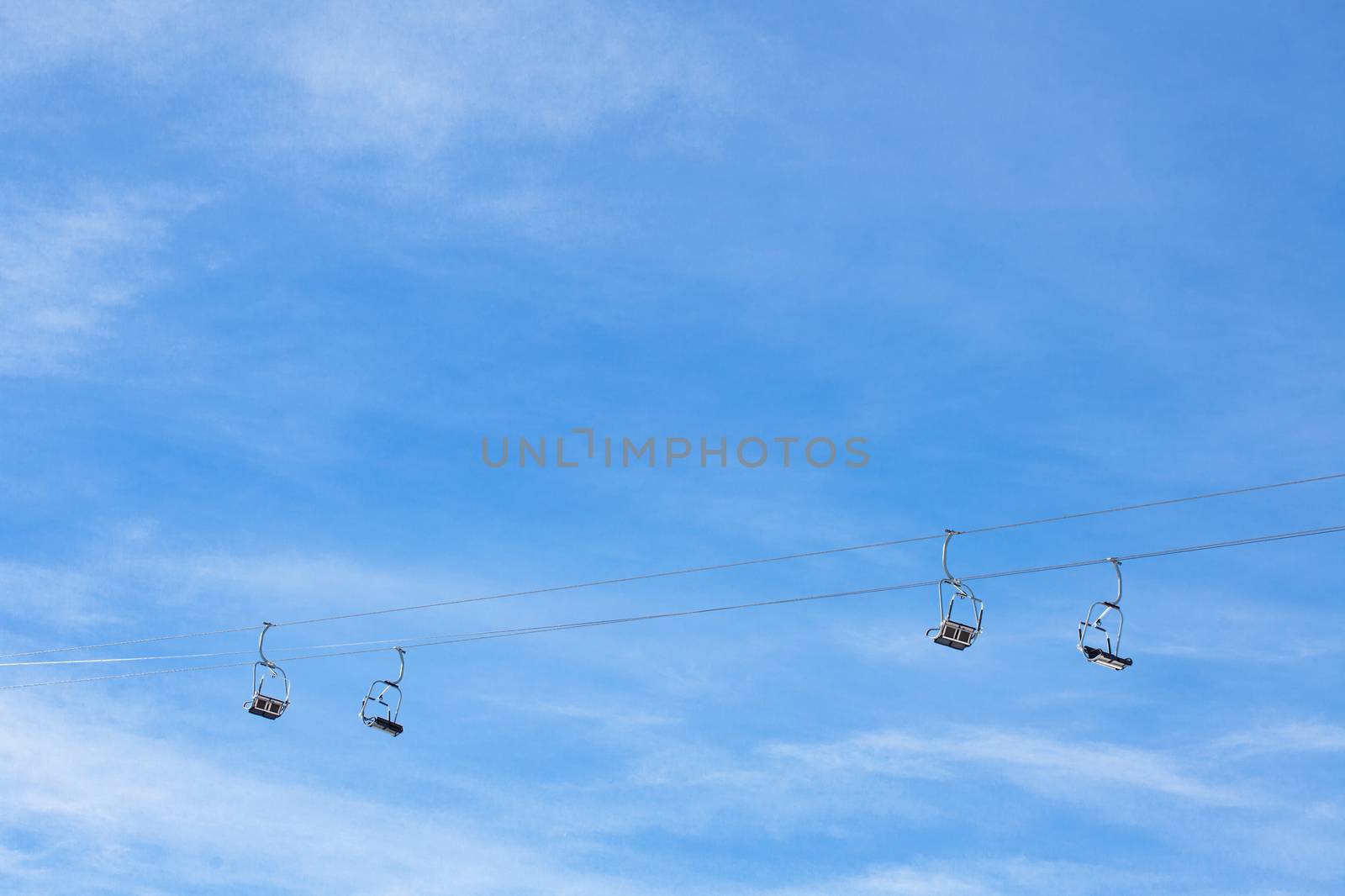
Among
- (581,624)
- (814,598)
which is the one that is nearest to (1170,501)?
(814,598)

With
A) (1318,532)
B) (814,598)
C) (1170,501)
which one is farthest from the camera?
(814,598)

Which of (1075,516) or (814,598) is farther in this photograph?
(814,598)

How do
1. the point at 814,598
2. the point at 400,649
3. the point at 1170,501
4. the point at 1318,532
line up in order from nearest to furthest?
the point at 1318,532, the point at 1170,501, the point at 814,598, the point at 400,649

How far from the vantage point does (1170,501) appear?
89.5ft

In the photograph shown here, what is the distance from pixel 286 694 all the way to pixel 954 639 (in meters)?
11.3

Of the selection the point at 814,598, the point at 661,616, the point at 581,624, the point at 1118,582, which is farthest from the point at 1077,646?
the point at 581,624

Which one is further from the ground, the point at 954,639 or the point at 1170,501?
the point at 1170,501

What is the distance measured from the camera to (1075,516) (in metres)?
27.4

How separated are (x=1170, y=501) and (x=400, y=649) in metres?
12.4

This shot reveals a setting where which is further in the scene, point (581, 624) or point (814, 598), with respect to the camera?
point (581, 624)

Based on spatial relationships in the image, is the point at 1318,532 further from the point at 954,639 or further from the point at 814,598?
the point at 814,598

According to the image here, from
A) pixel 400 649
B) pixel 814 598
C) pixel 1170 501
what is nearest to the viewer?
pixel 1170 501

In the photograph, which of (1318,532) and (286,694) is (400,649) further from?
(1318,532)

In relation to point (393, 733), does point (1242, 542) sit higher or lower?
higher
